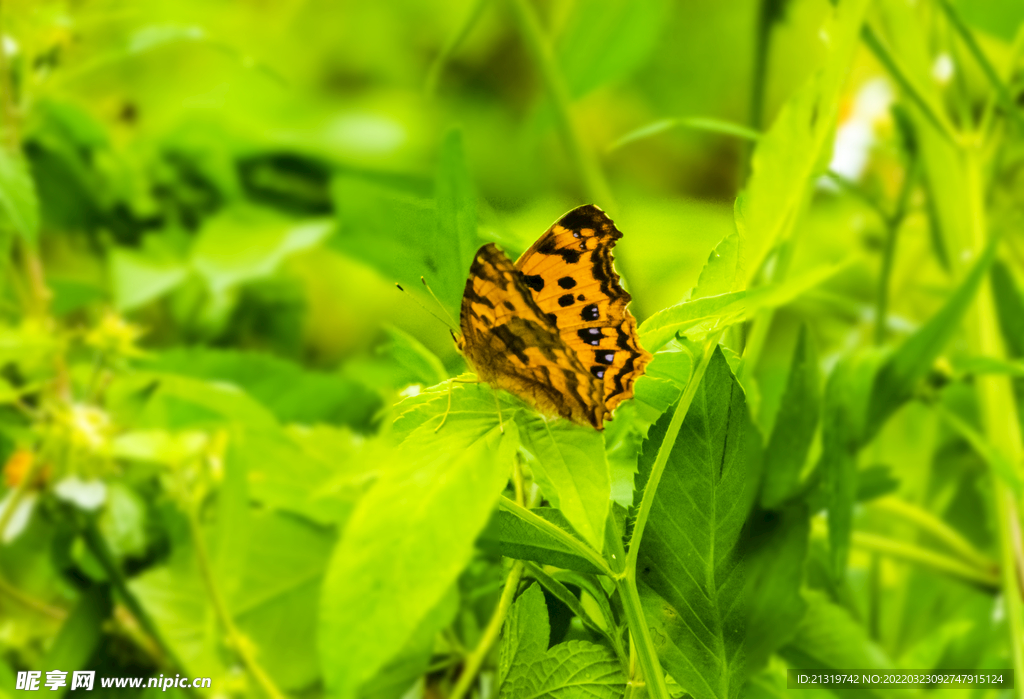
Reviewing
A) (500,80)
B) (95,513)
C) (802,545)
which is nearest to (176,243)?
(95,513)

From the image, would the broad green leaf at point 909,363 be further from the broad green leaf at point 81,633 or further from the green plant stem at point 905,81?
the broad green leaf at point 81,633

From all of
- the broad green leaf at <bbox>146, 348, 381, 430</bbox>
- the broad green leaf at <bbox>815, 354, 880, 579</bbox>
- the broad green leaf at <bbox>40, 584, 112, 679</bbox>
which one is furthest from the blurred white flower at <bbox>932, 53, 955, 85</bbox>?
the broad green leaf at <bbox>40, 584, 112, 679</bbox>

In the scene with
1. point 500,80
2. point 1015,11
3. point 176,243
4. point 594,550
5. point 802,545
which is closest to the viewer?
point 594,550

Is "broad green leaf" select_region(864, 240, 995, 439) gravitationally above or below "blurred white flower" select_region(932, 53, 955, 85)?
below

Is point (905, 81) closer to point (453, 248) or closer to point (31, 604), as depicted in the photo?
point (453, 248)

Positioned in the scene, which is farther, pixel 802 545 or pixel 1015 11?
pixel 1015 11

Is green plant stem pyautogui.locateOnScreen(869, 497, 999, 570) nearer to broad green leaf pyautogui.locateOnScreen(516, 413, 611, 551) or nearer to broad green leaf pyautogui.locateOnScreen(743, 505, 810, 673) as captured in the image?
broad green leaf pyautogui.locateOnScreen(743, 505, 810, 673)

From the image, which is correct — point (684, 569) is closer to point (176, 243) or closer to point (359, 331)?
point (176, 243)
